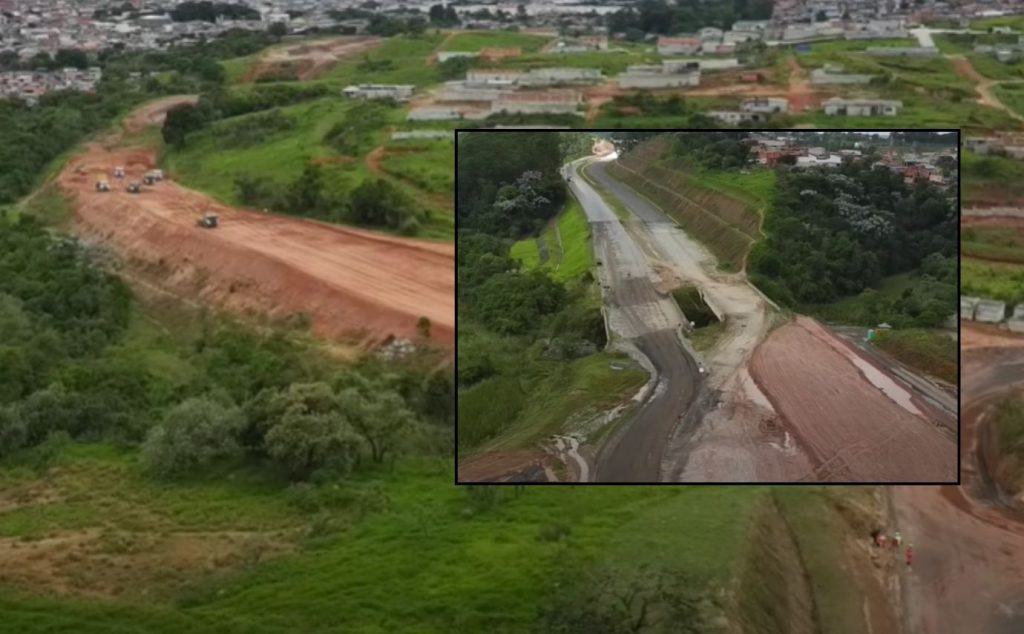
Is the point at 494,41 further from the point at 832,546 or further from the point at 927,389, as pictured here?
the point at 927,389

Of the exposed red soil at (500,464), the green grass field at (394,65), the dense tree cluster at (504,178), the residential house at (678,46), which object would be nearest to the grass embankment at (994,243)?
the dense tree cluster at (504,178)

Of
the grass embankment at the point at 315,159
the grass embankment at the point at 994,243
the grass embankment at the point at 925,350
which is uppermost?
the grass embankment at the point at 925,350

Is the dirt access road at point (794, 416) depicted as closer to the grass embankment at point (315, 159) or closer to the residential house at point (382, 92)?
the grass embankment at point (315, 159)

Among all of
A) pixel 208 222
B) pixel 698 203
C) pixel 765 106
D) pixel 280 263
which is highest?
pixel 698 203

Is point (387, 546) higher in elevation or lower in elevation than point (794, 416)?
lower

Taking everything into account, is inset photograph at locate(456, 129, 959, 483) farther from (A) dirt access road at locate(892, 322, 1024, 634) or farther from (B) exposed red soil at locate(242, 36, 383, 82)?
(B) exposed red soil at locate(242, 36, 383, 82)

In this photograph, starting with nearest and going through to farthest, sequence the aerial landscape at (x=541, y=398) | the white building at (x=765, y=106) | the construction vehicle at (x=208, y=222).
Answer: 1. the aerial landscape at (x=541, y=398)
2. the construction vehicle at (x=208, y=222)
3. the white building at (x=765, y=106)

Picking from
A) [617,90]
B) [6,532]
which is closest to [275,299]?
[6,532]

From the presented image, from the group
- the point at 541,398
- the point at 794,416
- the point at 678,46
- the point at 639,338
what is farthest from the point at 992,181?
the point at 678,46
